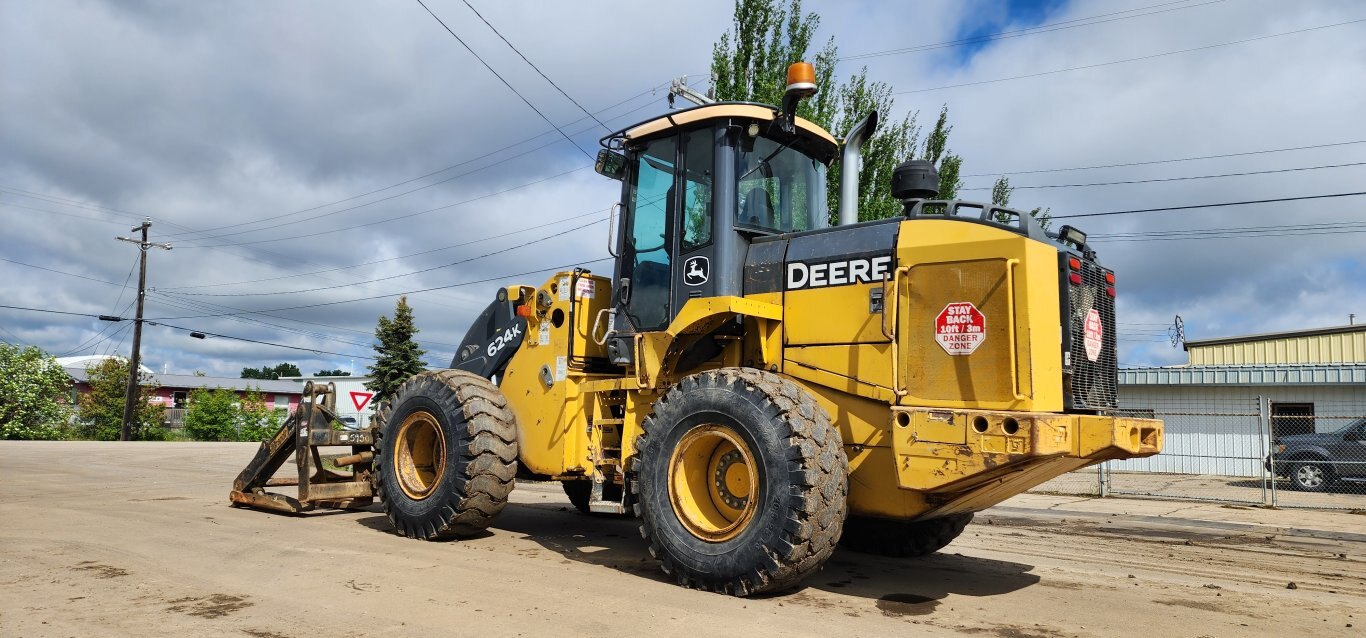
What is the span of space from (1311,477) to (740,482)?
618 inches

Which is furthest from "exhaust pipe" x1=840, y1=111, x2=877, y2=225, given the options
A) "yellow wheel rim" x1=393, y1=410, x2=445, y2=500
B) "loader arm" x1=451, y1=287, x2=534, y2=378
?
"yellow wheel rim" x1=393, y1=410, x2=445, y2=500

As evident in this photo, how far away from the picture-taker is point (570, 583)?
5988 millimetres

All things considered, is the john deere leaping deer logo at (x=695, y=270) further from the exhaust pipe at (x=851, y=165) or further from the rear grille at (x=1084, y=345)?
the rear grille at (x=1084, y=345)

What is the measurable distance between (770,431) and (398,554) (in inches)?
135

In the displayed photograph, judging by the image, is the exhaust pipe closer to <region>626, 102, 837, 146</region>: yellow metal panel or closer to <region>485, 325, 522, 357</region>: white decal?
<region>626, 102, 837, 146</region>: yellow metal panel

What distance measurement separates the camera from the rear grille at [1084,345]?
564 cm

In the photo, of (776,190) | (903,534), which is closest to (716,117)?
(776,190)

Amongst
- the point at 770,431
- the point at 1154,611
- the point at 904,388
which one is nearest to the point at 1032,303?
the point at 904,388

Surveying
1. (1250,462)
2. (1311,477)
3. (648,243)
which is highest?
(648,243)

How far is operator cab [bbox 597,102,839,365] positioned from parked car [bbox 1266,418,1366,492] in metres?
13.6

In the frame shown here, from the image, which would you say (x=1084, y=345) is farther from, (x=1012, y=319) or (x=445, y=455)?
(x=445, y=455)

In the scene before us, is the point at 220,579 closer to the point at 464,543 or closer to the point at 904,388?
→ the point at 464,543

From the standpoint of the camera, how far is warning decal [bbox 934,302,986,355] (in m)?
5.44

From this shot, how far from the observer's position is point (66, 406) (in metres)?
41.1
